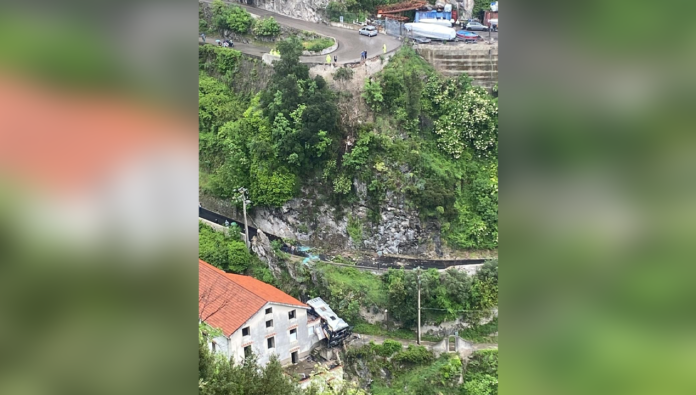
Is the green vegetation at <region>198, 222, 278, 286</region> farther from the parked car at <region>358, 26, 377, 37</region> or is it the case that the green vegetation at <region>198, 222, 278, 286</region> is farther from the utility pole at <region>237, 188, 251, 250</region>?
the parked car at <region>358, 26, 377, 37</region>

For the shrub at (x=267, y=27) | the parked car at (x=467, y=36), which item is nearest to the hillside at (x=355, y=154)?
the shrub at (x=267, y=27)

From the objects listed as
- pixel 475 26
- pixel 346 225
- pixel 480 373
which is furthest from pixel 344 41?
pixel 480 373

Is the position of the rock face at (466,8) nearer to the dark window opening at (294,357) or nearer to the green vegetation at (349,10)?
the green vegetation at (349,10)

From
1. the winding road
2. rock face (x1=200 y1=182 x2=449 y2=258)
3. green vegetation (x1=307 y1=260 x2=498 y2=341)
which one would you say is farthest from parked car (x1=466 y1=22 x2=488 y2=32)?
green vegetation (x1=307 y1=260 x2=498 y2=341)

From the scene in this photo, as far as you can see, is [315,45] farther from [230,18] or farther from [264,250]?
[264,250]
